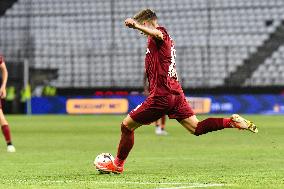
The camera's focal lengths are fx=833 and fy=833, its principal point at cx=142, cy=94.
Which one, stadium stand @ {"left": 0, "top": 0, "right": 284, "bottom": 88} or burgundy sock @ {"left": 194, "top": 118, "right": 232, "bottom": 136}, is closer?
burgundy sock @ {"left": 194, "top": 118, "right": 232, "bottom": 136}

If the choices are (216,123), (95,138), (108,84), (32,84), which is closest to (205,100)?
(108,84)

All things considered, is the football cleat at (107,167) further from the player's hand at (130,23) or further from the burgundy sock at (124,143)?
the player's hand at (130,23)

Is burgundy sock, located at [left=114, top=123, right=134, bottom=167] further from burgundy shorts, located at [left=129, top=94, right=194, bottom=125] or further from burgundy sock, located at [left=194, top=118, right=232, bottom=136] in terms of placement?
burgundy sock, located at [left=194, top=118, right=232, bottom=136]

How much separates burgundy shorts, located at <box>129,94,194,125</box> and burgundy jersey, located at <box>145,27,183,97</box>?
0.08 meters

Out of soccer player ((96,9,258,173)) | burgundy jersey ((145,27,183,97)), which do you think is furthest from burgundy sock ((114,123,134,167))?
burgundy jersey ((145,27,183,97))

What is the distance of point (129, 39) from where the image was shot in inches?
1715

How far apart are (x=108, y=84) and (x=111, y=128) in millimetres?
15627

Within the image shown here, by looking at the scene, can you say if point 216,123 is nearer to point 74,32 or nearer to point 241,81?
point 241,81

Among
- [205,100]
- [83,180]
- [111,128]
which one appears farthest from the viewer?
[205,100]

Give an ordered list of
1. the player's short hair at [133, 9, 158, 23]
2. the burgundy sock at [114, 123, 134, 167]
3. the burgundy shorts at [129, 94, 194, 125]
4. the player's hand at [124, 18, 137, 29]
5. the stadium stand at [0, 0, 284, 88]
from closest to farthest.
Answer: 1. the player's hand at [124, 18, 137, 29]
2. the player's short hair at [133, 9, 158, 23]
3. the burgundy shorts at [129, 94, 194, 125]
4. the burgundy sock at [114, 123, 134, 167]
5. the stadium stand at [0, 0, 284, 88]

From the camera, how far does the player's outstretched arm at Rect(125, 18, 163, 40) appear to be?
9.96 metres

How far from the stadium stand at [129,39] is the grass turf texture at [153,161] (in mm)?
18036

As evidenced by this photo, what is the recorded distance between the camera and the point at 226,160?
43.4ft

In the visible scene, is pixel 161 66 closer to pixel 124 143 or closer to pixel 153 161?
pixel 124 143
